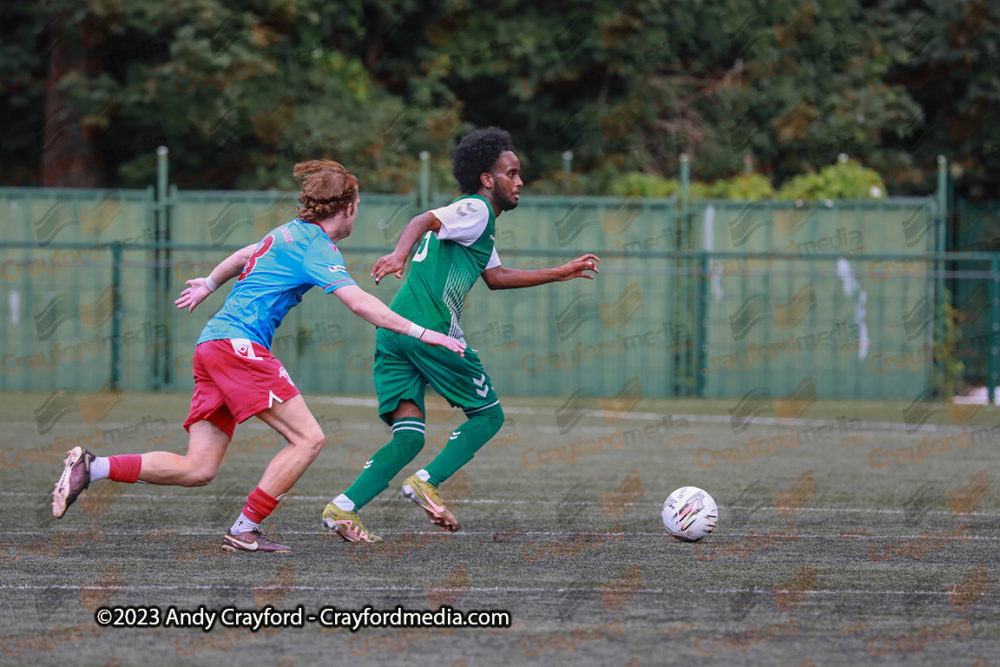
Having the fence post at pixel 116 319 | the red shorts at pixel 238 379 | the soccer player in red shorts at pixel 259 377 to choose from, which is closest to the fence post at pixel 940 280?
the fence post at pixel 116 319

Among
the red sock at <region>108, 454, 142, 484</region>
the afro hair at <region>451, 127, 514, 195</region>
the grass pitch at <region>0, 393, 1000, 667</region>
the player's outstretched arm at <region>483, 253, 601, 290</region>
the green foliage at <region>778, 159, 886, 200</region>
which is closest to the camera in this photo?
the grass pitch at <region>0, 393, 1000, 667</region>

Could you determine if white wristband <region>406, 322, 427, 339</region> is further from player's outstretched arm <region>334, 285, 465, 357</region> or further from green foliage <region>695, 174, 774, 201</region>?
green foliage <region>695, 174, 774, 201</region>

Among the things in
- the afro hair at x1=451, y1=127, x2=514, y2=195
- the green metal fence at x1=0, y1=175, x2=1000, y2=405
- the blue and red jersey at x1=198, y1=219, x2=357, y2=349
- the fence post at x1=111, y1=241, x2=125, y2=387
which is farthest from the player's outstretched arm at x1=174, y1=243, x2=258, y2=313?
the fence post at x1=111, y1=241, x2=125, y2=387

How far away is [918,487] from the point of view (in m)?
9.98

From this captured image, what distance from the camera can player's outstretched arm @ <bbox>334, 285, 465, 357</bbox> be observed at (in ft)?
20.5

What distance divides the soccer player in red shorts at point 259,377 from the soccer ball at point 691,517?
1474mm

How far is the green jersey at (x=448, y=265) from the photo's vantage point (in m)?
7.16

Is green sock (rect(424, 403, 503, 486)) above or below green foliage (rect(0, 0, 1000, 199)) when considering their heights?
below

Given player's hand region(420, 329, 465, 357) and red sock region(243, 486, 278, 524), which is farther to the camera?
red sock region(243, 486, 278, 524)

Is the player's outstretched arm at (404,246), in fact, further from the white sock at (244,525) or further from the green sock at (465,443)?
the white sock at (244,525)

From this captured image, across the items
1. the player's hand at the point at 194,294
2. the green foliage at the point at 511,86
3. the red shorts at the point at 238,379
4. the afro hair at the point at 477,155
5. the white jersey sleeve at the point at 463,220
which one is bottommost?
the red shorts at the point at 238,379

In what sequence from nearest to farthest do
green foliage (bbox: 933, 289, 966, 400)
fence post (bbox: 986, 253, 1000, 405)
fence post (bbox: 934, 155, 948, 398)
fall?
fence post (bbox: 986, 253, 1000, 405) → fence post (bbox: 934, 155, 948, 398) → green foliage (bbox: 933, 289, 966, 400)

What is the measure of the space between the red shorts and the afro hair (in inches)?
59.9

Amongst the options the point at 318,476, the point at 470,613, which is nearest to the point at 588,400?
the point at 318,476
